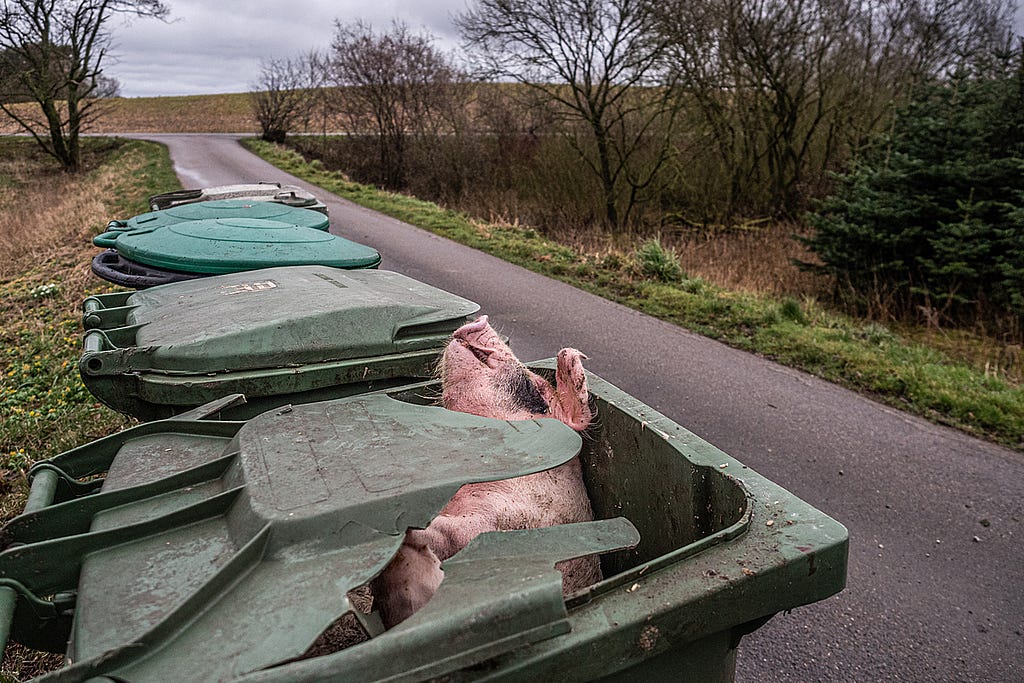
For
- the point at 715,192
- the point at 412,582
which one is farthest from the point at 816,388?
the point at 715,192

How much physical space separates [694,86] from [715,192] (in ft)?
9.23

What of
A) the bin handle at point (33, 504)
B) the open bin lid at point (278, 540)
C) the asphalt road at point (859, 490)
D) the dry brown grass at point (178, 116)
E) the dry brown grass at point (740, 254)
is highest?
the dry brown grass at point (178, 116)

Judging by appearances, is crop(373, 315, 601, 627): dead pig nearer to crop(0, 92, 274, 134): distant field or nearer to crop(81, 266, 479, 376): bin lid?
crop(81, 266, 479, 376): bin lid

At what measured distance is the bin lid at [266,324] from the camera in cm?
246

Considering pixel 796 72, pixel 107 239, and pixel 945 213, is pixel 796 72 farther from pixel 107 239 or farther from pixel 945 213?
pixel 107 239

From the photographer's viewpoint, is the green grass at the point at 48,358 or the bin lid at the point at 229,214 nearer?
the bin lid at the point at 229,214

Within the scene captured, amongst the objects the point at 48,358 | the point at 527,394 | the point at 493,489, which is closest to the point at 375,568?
the point at 493,489

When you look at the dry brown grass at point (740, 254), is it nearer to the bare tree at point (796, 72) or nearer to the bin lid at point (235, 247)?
the bare tree at point (796, 72)

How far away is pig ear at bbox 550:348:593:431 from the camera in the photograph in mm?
2307

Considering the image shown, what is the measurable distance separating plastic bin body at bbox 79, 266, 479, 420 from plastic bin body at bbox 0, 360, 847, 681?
1.65 feet

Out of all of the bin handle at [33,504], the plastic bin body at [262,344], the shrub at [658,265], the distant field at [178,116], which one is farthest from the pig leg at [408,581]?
the distant field at [178,116]

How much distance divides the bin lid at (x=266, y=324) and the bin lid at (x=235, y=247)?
282 millimetres

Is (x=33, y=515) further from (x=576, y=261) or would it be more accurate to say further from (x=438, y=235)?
(x=438, y=235)

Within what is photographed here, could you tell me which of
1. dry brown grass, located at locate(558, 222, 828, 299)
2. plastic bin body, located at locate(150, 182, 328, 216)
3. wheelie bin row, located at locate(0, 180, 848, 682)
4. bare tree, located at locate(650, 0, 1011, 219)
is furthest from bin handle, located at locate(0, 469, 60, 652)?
bare tree, located at locate(650, 0, 1011, 219)
